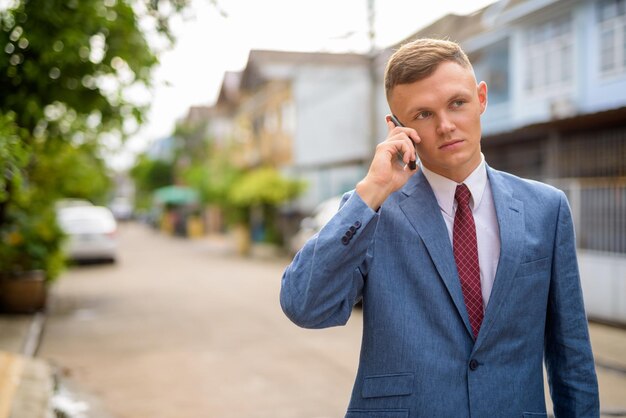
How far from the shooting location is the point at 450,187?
179 cm

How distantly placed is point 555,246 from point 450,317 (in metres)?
0.38

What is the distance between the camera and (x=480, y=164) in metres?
1.83

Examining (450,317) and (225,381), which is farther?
(225,381)

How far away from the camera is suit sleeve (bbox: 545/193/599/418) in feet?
5.72

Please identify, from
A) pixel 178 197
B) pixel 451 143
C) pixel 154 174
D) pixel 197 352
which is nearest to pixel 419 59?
pixel 451 143

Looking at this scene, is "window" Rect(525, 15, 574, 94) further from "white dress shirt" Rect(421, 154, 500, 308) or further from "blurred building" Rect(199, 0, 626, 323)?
"white dress shirt" Rect(421, 154, 500, 308)

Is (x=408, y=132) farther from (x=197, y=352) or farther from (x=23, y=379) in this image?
(x=197, y=352)

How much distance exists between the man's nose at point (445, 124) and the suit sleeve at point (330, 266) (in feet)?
0.98

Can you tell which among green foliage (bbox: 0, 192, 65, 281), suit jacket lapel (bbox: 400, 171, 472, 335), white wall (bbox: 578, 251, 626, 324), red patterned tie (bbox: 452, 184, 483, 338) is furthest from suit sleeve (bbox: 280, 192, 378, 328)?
green foliage (bbox: 0, 192, 65, 281)

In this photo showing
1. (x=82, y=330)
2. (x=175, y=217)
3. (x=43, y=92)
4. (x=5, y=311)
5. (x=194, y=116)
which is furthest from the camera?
(x=194, y=116)

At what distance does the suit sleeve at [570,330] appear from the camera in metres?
1.74

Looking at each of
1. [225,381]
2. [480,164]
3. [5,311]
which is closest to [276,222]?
[5,311]

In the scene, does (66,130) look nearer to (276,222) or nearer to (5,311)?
(5,311)

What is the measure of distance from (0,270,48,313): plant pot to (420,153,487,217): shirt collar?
949cm
